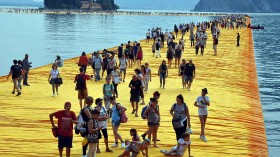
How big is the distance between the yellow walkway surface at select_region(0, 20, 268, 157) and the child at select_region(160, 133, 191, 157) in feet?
1.44

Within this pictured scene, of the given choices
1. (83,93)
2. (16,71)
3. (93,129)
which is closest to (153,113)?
(93,129)

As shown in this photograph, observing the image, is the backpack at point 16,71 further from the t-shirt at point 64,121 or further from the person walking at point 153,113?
the t-shirt at point 64,121

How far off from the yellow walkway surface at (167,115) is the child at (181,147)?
17.2 inches

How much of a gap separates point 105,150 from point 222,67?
25091 millimetres

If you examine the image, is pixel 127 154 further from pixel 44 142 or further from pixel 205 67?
pixel 205 67

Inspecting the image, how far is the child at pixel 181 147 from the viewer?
15.1 metres

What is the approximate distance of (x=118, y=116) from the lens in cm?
1590

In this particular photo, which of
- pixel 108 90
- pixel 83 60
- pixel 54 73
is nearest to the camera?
pixel 108 90

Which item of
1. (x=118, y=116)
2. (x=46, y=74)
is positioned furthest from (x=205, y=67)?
(x=118, y=116)

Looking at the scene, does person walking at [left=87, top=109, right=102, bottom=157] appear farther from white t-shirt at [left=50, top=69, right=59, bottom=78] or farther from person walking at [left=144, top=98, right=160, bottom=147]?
white t-shirt at [left=50, top=69, right=59, bottom=78]

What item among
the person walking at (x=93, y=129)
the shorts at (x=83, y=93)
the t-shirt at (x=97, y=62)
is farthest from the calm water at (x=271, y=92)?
the t-shirt at (x=97, y=62)

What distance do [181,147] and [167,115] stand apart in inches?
253

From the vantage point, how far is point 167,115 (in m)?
21.8

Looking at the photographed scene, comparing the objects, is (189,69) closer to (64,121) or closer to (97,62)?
(97,62)
